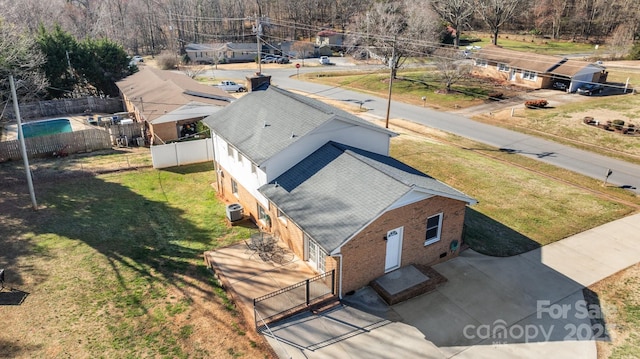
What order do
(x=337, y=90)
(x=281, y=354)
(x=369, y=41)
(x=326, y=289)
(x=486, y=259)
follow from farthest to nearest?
(x=369, y=41) → (x=337, y=90) → (x=486, y=259) → (x=326, y=289) → (x=281, y=354)

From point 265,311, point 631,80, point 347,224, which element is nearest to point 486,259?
point 347,224

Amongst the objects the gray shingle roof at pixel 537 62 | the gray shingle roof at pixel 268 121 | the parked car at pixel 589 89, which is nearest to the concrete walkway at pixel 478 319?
the gray shingle roof at pixel 268 121

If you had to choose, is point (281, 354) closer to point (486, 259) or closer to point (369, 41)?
point (486, 259)

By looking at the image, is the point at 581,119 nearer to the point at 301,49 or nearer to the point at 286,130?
the point at 286,130

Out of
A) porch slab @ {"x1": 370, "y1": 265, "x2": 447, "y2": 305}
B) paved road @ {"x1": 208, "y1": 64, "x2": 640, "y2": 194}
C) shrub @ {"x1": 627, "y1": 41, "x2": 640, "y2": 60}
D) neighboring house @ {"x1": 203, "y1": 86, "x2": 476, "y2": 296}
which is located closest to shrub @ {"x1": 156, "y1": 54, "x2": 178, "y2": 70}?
paved road @ {"x1": 208, "y1": 64, "x2": 640, "y2": 194}

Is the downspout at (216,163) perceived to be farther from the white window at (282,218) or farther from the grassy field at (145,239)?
the white window at (282,218)

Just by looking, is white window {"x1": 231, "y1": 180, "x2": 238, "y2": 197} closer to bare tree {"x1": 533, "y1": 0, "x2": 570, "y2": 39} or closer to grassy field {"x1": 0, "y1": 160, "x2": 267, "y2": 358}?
grassy field {"x1": 0, "y1": 160, "x2": 267, "y2": 358}
